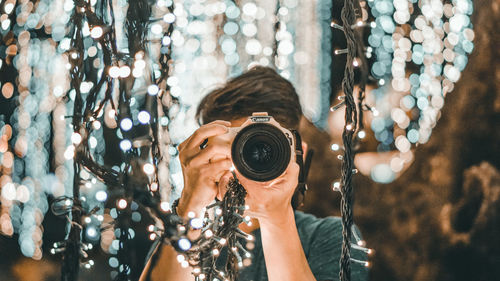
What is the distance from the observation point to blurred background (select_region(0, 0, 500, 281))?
1.42 metres

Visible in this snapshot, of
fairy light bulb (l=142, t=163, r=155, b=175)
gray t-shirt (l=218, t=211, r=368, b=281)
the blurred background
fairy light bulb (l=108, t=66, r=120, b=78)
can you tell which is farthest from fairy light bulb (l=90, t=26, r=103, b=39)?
the blurred background

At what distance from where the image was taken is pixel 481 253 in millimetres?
1481

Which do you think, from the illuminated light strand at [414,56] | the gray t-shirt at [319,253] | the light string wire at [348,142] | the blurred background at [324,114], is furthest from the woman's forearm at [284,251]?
the illuminated light strand at [414,56]

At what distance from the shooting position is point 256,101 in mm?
871

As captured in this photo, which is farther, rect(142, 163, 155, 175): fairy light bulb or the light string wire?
rect(142, 163, 155, 175): fairy light bulb

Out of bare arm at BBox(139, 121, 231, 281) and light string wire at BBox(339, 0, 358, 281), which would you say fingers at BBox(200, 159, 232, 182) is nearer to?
bare arm at BBox(139, 121, 231, 281)

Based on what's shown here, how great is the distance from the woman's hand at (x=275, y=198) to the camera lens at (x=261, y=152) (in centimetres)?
6

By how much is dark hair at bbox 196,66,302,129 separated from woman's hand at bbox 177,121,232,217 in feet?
0.54

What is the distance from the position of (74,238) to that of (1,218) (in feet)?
3.72

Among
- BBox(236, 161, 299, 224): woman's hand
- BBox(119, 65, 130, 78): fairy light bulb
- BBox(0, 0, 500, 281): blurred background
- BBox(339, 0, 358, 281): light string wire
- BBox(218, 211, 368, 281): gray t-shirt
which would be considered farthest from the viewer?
BBox(0, 0, 500, 281): blurred background

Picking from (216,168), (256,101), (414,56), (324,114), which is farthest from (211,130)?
(414,56)

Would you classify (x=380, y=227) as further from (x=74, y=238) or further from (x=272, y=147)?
(x=74, y=238)

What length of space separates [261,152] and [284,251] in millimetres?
204

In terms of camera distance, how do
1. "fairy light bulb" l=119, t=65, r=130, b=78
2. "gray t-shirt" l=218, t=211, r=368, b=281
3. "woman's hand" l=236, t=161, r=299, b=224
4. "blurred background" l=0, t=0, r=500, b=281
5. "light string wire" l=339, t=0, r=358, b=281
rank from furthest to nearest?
"blurred background" l=0, t=0, r=500, b=281 → "gray t-shirt" l=218, t=211, r=368, b=281 → "woman's hand" l=236, t=161, r=299, b=224 → "fairy light bulb" l=119, t=65, r=130, b=78 → "light string wire" l=339, t=0, r=358, b=281
